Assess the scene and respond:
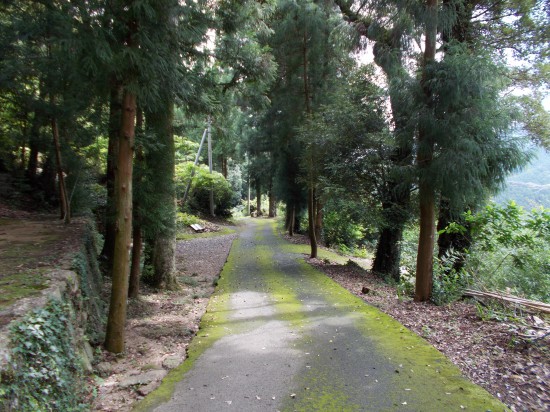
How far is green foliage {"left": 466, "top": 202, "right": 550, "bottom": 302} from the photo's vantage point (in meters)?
6.62

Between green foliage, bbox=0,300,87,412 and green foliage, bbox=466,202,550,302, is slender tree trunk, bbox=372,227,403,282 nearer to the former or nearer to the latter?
green foliage, bbox=466,202,550,302

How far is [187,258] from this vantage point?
45.3 feet

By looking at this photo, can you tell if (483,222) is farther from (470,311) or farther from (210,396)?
(210,396)

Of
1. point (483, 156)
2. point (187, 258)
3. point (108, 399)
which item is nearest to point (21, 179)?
point (187, 258)

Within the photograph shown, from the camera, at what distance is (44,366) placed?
266cm

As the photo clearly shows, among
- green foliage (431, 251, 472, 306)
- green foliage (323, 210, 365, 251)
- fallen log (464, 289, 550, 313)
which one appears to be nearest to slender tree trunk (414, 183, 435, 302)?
green foliage (431, 251, 472, 306)

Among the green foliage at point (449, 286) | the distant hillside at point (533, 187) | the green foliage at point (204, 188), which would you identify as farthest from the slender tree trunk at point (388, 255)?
the green foliage at point (204, 188)

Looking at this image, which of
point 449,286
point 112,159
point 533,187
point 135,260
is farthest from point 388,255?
point 533,187

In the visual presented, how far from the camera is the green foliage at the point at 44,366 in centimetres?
226

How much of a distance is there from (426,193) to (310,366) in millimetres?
3942

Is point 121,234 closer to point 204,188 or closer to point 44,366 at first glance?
point 44,366

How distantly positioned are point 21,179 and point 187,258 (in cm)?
589

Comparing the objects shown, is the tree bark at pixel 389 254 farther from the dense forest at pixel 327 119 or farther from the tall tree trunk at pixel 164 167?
the tall tree trunk at pixel 164 167

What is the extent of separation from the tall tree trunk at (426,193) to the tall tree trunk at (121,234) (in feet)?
15.8
